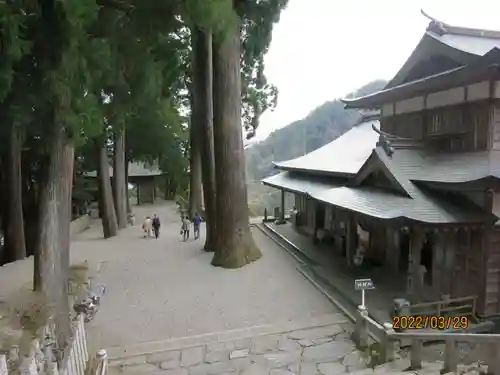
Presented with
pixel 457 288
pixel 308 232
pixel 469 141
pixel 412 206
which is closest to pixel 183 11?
pixel 412 206

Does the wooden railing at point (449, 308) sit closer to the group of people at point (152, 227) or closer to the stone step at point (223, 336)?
the stone step at point (223, 336)

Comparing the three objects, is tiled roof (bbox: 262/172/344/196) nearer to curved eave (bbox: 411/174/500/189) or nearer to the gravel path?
the gravel path

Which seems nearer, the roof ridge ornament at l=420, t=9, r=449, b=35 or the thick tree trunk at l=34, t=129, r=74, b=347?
the thick tree trunk at l=34, t=129, r=74, b=347

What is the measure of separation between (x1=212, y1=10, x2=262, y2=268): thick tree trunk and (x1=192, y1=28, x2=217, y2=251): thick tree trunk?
190 centimetres

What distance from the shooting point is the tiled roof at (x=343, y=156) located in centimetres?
1540

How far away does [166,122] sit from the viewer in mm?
29109

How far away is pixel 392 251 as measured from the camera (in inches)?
498

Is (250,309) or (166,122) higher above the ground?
(166,122)

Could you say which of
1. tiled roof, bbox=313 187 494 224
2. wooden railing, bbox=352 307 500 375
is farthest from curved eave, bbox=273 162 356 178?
wooden railing, bbox=352 307 500 375

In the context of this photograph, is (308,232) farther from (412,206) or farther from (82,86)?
(82,86)

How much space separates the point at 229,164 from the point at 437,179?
6.70 meters

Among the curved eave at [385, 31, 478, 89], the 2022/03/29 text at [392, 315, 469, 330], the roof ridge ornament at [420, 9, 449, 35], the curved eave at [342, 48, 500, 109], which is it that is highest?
the roof ridge ornament at [420, 9, 449, 35]

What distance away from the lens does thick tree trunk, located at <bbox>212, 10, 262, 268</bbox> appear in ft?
45.4

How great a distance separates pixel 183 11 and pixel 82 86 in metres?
2.29
